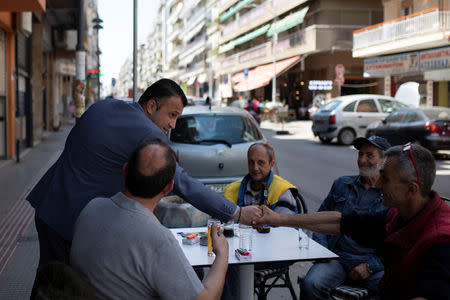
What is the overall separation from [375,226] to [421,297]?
3.24 feet

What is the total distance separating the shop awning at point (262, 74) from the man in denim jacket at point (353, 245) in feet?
122

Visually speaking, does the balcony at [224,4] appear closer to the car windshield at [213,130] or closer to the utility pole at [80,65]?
the utility pole at [80,65]

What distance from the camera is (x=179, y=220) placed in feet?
15.8

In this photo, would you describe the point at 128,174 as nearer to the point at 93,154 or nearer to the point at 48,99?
the point at 93,154

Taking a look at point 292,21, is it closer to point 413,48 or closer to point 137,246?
point 413,48

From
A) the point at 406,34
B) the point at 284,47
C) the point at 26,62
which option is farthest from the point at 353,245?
the point at 284,47

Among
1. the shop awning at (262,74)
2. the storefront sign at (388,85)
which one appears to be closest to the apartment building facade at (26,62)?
the shop awning at (262,74)

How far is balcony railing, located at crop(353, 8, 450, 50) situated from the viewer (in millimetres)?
25781

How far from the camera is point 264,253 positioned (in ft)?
11.9

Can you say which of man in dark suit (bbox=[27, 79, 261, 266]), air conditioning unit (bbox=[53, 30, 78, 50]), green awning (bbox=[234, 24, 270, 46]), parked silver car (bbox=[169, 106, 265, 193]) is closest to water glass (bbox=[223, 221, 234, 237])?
man in dark suit (bbox=[27, 79, 261, 266])

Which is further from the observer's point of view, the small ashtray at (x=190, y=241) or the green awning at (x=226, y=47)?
the green awning at (x=226, y=47)

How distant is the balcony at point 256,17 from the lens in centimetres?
4528

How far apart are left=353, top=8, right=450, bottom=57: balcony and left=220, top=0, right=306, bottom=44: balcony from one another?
9.63 m

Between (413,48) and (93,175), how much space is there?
29.0 metres
